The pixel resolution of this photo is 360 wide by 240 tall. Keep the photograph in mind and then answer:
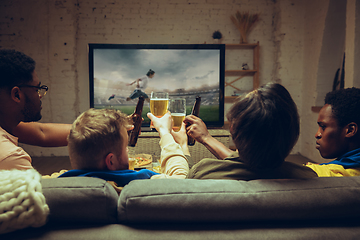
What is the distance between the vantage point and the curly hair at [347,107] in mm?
1050

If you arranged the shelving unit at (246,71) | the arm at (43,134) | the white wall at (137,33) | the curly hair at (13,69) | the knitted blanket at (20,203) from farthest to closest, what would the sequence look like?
the shelving unit at (246,71) → the white wall at (137,33) → the arm at (43,134) → the curly hair at (13,69) → the knitted blanket at (20,203)

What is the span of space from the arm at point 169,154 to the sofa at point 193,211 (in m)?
0.23

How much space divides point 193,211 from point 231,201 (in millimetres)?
103

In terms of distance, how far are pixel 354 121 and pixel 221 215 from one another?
0.89 meters

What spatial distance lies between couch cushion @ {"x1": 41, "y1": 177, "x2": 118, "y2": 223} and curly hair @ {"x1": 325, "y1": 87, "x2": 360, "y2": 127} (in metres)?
1.10

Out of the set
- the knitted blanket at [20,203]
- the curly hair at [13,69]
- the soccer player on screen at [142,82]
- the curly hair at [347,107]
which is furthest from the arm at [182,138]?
the soccer player on screen at [142,82]

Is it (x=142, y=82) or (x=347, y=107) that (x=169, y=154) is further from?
(x=142, y=82)

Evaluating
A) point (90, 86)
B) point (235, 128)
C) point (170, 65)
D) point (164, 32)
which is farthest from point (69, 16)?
point (235, 128)

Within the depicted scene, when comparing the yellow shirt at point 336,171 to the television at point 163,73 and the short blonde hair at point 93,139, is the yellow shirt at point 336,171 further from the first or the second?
the television at point 163,73

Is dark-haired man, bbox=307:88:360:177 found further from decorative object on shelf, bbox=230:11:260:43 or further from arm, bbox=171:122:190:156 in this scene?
decorative object on shelf, bbox=230:11:260:43

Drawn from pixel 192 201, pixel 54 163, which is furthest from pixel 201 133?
pixel 54 163

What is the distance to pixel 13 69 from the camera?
1125 mm

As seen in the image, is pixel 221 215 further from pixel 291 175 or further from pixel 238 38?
pixel 238 38

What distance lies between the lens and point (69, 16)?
12.5 ft
